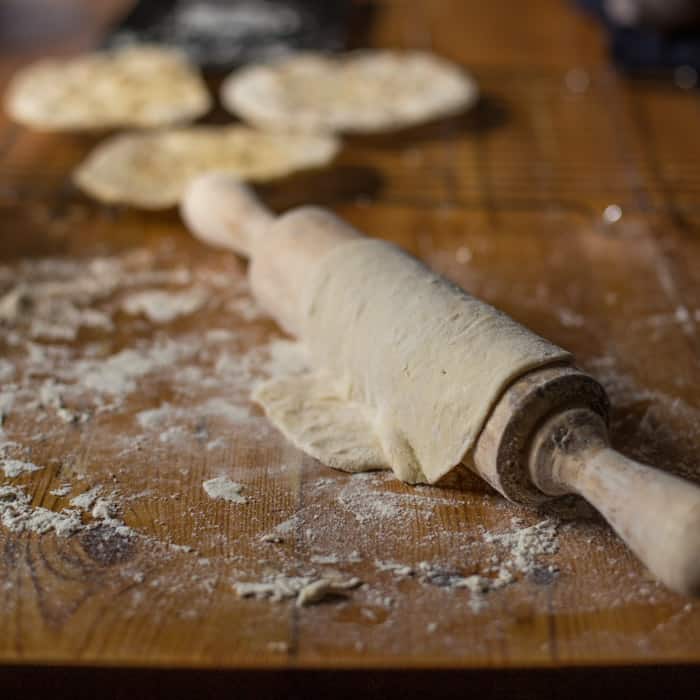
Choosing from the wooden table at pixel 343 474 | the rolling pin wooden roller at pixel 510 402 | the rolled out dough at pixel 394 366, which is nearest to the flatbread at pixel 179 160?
the wooden table at pixel 343 474

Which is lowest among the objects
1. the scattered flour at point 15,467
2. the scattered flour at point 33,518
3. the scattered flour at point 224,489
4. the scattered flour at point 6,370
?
the scattered flour at point 6,370

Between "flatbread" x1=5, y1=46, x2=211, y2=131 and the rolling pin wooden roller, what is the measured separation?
728mm

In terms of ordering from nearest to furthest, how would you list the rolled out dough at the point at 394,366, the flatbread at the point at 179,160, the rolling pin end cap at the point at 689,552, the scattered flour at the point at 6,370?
the rolling pin end cap at the point at 689,552, the rolled out dough at the point at 394,366, the scattered flour at the point at 6,370, the flatbread at the point at 179,160

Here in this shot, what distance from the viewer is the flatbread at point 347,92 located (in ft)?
6.07

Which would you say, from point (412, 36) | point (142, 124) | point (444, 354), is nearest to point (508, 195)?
point (142, 124)

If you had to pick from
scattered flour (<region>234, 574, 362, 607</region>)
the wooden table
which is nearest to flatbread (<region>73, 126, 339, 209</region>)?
the wooden table

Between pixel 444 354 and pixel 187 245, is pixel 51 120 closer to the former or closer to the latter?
pixel 187 245

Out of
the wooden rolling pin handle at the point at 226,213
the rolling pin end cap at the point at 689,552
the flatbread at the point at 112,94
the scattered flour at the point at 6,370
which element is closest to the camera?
the rolling pin end cap at the point at 689,552

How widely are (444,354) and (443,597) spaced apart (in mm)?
234

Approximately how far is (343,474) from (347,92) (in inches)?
45.5

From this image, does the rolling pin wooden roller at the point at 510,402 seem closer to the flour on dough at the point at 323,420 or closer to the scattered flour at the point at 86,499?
the flour on dough at the point at 323,420

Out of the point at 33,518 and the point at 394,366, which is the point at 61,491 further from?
the point at 394,366

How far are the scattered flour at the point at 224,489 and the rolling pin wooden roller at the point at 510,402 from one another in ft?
0.56

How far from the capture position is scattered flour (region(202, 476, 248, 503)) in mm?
973
